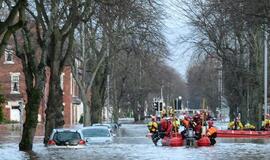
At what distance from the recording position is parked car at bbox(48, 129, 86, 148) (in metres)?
35.5

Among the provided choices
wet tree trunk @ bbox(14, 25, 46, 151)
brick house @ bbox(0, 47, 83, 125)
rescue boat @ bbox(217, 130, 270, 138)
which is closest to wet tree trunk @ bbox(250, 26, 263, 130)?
rescue boat @ bbox(217, 130, 270, 138)

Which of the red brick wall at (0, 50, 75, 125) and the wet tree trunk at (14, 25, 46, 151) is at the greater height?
the red brick wall at (0, 50, 75, 125)

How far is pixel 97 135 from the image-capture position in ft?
134

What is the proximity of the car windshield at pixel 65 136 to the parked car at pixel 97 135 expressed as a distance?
385 centimetres

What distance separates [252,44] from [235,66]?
235 centimetres

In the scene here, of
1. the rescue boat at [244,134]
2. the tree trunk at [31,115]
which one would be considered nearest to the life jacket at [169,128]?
the tree trunk at [31,115]

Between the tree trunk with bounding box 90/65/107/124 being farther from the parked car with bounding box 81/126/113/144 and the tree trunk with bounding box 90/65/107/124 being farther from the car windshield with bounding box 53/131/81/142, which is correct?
the car windshield with bounding box 53/131/81/142

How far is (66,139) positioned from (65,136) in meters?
0.17

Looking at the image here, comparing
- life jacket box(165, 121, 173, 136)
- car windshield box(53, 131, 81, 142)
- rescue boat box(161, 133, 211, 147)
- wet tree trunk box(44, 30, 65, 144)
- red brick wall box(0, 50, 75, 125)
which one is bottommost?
rescue boat box(161, 133, 211, 147)

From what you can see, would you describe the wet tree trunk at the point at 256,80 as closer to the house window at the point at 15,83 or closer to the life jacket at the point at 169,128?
the life jacket at the point at 169,128

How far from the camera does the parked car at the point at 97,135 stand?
40.0 meters

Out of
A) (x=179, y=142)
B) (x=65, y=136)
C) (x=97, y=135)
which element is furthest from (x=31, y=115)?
(x=179, y=142)

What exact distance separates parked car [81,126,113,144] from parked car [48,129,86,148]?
3883 millimetres

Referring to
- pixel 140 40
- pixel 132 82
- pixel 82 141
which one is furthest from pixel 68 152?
pixel 132 82
